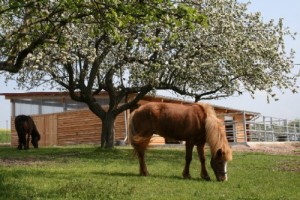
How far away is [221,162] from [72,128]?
23981 mm

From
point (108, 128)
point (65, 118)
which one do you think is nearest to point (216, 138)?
point (108, 128)

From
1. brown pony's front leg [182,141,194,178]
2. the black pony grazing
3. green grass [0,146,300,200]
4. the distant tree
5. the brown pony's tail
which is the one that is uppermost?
the distant tree

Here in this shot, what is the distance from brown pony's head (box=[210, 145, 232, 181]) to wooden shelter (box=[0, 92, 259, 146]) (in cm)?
1895

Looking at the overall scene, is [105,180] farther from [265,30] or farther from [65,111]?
[65,111]

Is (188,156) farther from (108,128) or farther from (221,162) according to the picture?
(108,128)

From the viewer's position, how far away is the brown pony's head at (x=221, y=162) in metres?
11.1

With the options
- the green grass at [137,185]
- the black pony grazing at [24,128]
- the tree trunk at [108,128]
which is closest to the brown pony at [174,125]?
the green grass at [137,185]

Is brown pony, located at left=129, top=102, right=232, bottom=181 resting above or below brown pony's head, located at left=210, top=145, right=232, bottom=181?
above

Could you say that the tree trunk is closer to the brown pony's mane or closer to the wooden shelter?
the wooden shelter

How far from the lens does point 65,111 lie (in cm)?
3431

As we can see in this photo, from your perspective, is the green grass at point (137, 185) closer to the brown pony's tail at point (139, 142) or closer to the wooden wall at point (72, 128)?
the brown pony's tail at point (139, 142)

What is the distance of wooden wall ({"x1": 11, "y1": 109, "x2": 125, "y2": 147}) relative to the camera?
32375 millimetres

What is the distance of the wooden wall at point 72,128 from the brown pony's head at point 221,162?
20.5 m

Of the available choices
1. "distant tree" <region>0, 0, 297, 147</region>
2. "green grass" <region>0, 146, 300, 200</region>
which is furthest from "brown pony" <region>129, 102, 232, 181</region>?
"distant tree" <region>0, 0, 297, 147</region>
